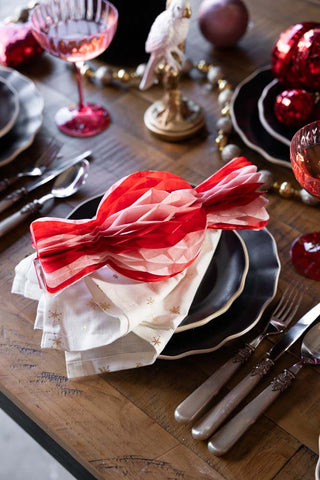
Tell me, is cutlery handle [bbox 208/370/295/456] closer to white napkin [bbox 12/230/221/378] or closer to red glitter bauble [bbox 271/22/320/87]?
white napkin [bbox 12/230/221/378]

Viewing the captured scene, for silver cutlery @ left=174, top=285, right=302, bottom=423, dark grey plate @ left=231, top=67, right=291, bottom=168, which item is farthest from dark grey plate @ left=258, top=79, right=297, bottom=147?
silver cutlery @ left=174, top=285, right=302, bottom=423

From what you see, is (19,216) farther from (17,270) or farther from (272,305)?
(272,305)

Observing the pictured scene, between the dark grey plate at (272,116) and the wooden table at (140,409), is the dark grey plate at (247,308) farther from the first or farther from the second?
the dark grey plate at (272,116)

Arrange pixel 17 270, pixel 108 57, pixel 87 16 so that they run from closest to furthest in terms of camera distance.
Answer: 1. pixel 17 270
2. pixel 87 16
3. pixel 108 57

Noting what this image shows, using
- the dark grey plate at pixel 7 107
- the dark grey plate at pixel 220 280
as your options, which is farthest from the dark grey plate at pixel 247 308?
the dark grey plate at pixel 7 107

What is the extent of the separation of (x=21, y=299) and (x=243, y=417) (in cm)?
27

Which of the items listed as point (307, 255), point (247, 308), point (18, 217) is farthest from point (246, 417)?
point (18, 217)

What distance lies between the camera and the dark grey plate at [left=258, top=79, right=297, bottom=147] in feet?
2.62

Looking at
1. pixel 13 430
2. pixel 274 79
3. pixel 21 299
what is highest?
pixel 274 79

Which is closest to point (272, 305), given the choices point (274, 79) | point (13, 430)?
point (274, 79)

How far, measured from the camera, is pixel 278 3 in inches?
44.6

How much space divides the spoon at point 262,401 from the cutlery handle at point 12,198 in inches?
15.4

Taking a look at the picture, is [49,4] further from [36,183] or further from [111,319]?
[111,319]

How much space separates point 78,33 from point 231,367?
1.80 ft
